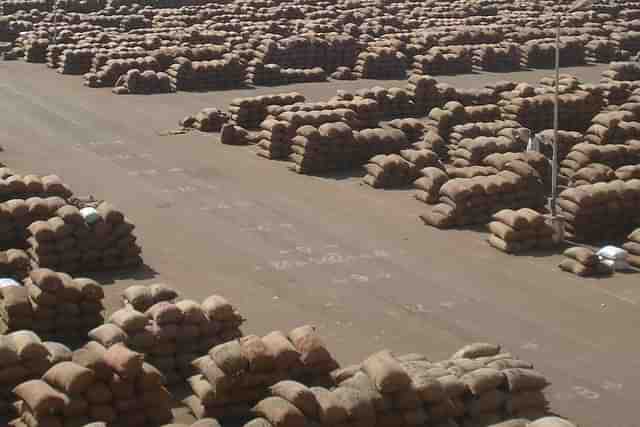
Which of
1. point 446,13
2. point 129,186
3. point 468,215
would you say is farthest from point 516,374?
point 446,13

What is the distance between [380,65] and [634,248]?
24218mm

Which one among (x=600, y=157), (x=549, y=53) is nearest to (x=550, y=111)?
(x=600, y=157)

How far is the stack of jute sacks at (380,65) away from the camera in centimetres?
4528

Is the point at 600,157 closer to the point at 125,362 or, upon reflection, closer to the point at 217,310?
the point at 217,310

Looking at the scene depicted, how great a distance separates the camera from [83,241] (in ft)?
69.7

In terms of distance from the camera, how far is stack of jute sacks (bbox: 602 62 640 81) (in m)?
42.2

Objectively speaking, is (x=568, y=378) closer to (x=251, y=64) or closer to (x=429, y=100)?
(x=429, y=100)

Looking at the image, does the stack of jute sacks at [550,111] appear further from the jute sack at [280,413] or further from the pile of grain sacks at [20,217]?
the jute sack at [280,413]

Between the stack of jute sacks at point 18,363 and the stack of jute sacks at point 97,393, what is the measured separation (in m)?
0.24

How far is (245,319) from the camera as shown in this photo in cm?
1889

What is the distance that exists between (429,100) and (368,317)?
18436mm

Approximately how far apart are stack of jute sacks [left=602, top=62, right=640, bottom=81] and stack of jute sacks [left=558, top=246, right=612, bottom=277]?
21665mm

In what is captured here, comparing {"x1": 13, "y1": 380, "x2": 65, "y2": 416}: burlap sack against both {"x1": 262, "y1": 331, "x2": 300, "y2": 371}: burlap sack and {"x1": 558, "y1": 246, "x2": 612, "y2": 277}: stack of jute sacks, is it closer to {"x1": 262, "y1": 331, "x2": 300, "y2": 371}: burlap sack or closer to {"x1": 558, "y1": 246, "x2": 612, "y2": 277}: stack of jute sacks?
{"x1": 262, "y1": 331, "x2": 300, "y2": 371}: burlap sack

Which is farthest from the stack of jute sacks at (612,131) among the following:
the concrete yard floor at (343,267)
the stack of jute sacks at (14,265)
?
the stack of jute sacks at (14,265)
